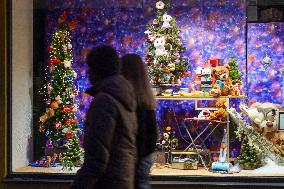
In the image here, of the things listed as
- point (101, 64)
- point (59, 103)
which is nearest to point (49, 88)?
point (59, 103)

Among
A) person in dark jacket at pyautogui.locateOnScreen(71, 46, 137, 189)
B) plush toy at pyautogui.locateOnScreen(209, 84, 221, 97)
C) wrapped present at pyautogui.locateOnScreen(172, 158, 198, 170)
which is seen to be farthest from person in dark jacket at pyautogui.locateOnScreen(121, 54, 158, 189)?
plush toy at pyautogui.locateOnScreen(209, 84, 221, 97)

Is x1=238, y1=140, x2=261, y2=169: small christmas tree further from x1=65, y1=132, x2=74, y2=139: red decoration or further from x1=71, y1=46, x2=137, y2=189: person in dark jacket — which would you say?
x1=71, y1=46, x2=137, y2=189: person in dark jacket

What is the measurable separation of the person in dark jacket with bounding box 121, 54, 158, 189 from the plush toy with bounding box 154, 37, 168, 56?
2.81 meters

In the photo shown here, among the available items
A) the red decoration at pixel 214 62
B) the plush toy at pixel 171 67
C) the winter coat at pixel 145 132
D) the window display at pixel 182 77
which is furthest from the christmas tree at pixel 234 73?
the winter coat at pixel 145 132

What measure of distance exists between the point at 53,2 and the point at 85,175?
4.20 meters

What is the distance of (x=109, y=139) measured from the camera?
3.42 meters

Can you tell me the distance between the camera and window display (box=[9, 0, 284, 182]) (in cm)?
690

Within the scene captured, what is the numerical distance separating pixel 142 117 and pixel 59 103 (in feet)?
10.0

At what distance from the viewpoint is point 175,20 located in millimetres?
7301

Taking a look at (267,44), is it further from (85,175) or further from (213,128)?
(85,175)

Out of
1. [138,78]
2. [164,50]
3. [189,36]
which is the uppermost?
[189,36]

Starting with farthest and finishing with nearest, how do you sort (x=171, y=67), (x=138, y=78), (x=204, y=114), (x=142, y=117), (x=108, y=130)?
(x=204, y=114) → (x=171, y=67) → (x=138, y=78) → (x=142, y=117) → (x=108, y=130)

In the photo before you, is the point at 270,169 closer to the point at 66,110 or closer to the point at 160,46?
the point at 160,46
